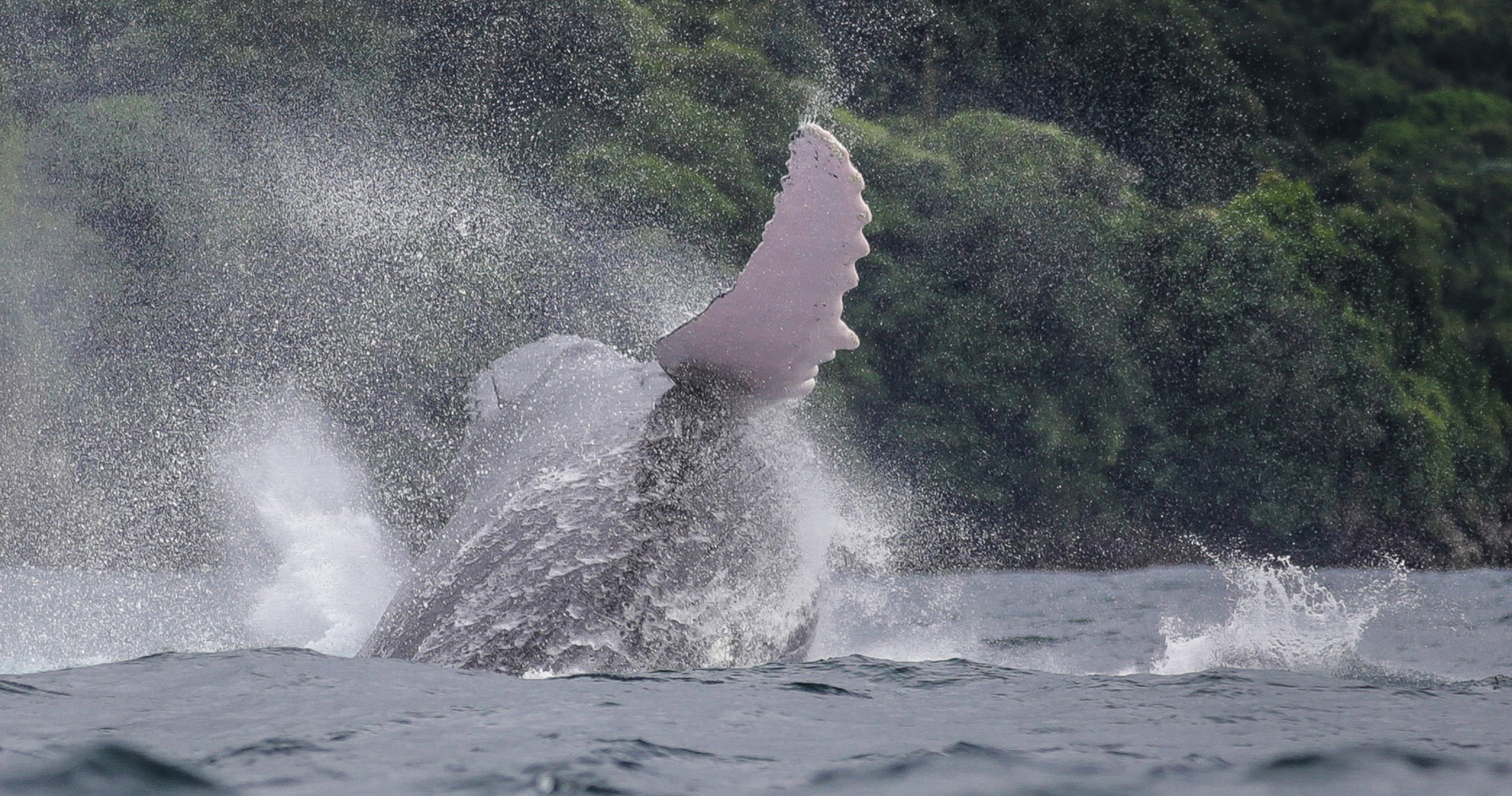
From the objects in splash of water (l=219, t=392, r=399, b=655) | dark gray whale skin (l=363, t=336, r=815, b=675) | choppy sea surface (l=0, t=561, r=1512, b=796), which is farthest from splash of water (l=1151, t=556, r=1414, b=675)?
splash of water (l=219, t=392, r=399, b=655)

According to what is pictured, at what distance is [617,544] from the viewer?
525 cm

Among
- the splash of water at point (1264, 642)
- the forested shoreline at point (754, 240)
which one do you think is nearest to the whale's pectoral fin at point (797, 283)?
the splash of water at point (1264, 642)

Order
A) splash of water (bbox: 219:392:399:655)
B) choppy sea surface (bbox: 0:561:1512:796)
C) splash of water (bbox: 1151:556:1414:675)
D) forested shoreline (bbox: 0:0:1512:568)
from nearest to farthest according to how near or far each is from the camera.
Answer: choppy sea surface (bbox: 0:561:1512:796), splash of water (bbox: 1151:556:1414:675), splash of water (bbox: 219:392:399:655), forested shoreline (bbox: 0:0:1512:568)

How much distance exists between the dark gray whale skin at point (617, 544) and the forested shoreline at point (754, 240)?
14766 mm

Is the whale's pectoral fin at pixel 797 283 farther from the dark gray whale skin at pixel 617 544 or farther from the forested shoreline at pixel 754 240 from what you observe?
the forested shoreline at pixel 754 240

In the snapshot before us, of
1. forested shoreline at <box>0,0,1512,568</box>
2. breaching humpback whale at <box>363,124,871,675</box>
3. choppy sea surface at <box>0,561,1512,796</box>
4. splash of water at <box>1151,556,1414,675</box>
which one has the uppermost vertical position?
forested shoreline at <box>0,0,1512,568</box>

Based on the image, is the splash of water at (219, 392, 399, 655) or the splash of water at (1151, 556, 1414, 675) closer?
the splash of water at (1151, 556, 1414, 675)

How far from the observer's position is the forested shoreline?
21.5 metres

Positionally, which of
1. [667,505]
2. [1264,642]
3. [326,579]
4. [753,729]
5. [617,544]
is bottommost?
[753,729]

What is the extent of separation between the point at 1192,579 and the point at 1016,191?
7.87 metres

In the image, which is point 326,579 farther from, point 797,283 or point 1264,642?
point 1264,642

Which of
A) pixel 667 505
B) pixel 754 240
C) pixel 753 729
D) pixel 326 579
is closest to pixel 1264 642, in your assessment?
pixel 667 505

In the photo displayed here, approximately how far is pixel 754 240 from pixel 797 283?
17683 millimetres

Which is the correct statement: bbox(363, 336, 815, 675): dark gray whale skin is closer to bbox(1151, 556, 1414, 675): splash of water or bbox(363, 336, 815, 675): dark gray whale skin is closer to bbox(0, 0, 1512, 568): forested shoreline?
bbox(1151, 556, 1414, 675): splash of water
